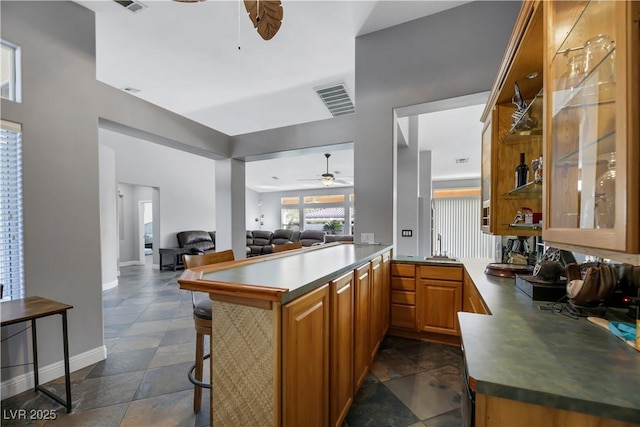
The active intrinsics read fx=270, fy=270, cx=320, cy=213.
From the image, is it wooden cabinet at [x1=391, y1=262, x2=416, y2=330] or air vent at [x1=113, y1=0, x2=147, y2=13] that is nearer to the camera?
air vent at [x1=113, y1=0, x2=147, y2=13]

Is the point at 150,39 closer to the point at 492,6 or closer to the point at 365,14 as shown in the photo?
the point at 365,14

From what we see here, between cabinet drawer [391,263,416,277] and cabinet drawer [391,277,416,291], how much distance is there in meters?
0.05

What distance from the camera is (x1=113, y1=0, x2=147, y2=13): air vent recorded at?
2.52 metres

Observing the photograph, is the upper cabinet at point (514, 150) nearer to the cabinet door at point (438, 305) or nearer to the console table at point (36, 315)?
the cabinet door at point (438, 305)

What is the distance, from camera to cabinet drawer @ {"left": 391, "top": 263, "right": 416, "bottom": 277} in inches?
114

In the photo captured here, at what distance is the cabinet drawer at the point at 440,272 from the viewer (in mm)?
2689

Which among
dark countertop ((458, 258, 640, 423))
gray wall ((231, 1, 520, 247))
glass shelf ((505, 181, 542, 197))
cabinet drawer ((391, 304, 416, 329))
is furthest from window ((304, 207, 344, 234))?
dark countertop ((458, 258, 640, 423))

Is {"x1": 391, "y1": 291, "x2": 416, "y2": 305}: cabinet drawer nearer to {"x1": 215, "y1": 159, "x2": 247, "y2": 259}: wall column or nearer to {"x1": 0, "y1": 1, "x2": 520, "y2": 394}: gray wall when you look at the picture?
{"x1": 0, "y1": 1, "x2": 520, "y2": 394}: gray wall

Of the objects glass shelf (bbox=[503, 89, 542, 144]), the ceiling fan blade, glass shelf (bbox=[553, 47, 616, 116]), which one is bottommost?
glass shelf (bbox=[553, 47, 616, 116])

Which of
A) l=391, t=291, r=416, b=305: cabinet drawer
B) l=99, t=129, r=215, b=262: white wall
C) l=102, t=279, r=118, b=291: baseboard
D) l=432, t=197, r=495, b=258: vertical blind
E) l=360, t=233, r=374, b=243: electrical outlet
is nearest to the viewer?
l=391, t=291, r=416, b=305: cabinet drawer

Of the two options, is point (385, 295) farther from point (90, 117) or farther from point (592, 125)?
point (90, 117)

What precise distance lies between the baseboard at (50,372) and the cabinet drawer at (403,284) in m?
2.92

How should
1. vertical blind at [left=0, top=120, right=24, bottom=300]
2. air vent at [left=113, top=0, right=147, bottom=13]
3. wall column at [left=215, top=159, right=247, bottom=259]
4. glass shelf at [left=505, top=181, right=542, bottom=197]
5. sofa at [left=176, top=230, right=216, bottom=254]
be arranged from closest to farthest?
glass shelf at [left=505, top=181, right=542, bottom=197], vertical blind at [left=0, top=120, right=24, bottom=300], air vent at [left=113, top=0, right=147, bottom=13], wall column at [left=215, top=159, right=247, bottom=259], sofa at [left=176, top=230, right=216, bottom=254]

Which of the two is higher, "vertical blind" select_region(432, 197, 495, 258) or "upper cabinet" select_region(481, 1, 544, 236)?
"upper cabinet" select_region(481, 1, 544, 236)
